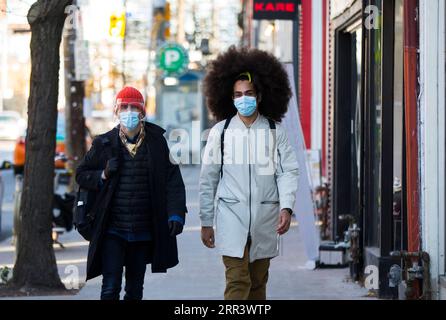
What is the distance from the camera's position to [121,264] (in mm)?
7898

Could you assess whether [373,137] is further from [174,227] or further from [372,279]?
[174,227]

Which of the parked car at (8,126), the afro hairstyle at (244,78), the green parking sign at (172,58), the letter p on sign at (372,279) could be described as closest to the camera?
the afro hairstyle at (244,78)

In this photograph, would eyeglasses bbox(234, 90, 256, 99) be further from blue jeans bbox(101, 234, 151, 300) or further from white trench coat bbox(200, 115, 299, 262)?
blue jeans bbox(101, 234, 151, 300)

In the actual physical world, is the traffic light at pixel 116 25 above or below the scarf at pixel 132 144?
above

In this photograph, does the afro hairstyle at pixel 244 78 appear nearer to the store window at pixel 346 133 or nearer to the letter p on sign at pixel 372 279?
the letter p on sign at pixel 372 279

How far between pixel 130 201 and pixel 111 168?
278 mm

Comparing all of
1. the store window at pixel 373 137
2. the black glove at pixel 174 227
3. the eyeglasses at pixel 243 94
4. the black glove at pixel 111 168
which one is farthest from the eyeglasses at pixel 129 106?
the store window at pixel 373 137

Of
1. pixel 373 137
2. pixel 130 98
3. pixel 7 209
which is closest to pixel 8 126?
pixel 7 209

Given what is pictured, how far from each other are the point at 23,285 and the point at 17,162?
792 centimetres

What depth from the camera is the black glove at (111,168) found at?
773 centimetres

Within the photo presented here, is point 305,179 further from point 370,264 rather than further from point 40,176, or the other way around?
point 40,176

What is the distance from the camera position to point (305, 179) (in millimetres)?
12297

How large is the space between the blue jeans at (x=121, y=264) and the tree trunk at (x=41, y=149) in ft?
10.1
